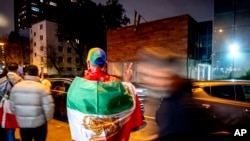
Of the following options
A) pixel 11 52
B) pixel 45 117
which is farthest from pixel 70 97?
pixel 11 52

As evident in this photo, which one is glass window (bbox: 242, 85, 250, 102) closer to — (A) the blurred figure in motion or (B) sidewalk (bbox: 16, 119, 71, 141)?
(A) the blurred figure in motion

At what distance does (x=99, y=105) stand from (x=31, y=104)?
1843 millimetres

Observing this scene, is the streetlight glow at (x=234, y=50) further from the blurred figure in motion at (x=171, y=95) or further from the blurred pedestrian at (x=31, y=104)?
the blurred pedestrian at (x=31, y=104)

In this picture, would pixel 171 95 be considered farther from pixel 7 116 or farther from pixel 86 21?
pixel 86 21

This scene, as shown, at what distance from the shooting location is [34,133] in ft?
12.1

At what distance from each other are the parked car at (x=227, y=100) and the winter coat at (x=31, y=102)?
3.04m

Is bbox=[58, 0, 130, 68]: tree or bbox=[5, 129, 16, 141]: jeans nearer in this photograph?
bbox=[5, 129, 16, 141]: jeans

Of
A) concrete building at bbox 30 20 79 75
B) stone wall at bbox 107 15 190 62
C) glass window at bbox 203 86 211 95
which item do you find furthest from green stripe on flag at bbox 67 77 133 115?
concrete building at bbox 30 20 79 75

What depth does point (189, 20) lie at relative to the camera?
17.5 meters

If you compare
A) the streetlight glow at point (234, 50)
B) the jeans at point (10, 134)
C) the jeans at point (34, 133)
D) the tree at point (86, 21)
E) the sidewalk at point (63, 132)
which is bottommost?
the sidewalk at point (63, 132)

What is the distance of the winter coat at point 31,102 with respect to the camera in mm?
3496

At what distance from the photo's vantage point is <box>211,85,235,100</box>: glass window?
5.12m

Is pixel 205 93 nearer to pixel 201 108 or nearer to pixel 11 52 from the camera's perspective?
pixel 201 108

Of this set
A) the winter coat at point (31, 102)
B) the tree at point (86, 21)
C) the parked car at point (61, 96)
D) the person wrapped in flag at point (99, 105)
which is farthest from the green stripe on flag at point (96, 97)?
the tree at point (86, 21)
